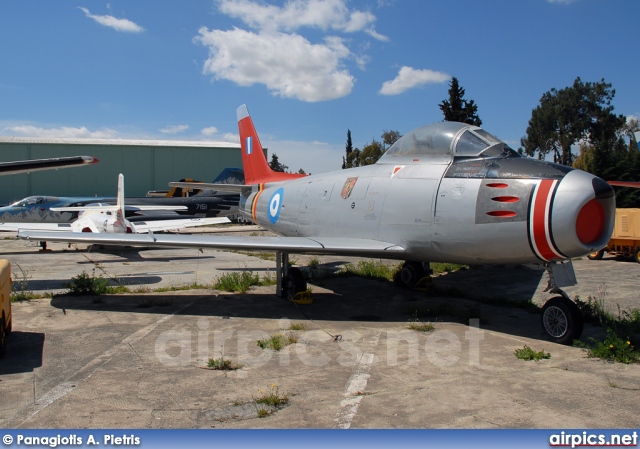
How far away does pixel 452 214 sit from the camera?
6734mm

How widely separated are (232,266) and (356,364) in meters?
8.96

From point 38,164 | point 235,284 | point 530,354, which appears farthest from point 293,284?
point 38,164

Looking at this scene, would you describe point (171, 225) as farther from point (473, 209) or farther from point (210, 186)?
point (473, 209)

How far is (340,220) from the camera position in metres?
8.67

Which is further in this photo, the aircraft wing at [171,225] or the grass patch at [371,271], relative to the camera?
the aircraft wing at [171,225]

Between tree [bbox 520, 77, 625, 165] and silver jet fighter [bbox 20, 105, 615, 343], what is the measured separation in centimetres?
6592

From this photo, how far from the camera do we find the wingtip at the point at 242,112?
14195mm

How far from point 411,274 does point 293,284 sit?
8.42ft

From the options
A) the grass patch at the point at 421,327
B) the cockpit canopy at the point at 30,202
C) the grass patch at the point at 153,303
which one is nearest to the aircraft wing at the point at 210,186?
the grass patch at the point at 153,303

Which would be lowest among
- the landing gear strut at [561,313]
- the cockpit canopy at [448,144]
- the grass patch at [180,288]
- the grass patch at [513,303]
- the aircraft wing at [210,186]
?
the grass patch at [180,288]

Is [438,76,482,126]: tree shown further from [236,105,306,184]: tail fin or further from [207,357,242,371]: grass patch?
[207,357,242,371]: grass patch

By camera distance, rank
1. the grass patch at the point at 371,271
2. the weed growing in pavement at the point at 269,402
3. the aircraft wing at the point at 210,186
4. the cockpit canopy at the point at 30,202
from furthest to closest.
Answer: the cockpit canopy at the point at 30,202, the aircraft wing at the point at 210,186, the grass patch at the point at 371,271, the weed growing in pavement at the point at 269,402

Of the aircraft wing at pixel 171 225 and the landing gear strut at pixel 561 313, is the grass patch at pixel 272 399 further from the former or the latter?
the aircraft wing at pixel 171 225

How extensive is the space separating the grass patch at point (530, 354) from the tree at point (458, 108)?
21645 mm
